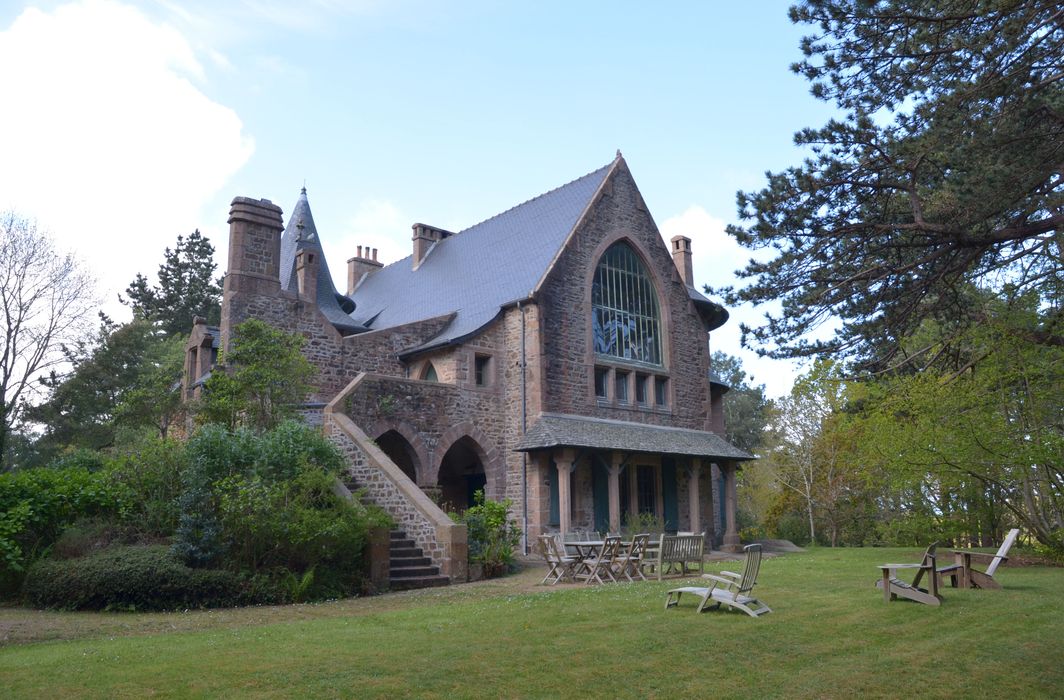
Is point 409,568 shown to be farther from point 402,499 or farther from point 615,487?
point 615,487

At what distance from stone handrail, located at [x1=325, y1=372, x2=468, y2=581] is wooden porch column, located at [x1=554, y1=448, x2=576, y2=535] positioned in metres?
5.30

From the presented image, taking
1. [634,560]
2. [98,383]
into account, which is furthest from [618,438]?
[98,383]

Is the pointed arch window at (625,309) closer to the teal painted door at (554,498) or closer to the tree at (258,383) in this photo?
the teal painted door at (554,498)

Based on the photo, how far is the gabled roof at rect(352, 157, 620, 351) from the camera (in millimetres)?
24234

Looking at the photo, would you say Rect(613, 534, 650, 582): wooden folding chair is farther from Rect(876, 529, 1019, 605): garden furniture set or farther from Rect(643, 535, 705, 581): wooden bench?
Rect(876, 529, 1019, 605): garden furniture set

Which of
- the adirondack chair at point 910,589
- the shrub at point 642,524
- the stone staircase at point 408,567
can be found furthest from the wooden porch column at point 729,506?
the adirondack chair at point 910,589

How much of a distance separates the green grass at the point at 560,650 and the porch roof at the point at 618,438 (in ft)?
31.9

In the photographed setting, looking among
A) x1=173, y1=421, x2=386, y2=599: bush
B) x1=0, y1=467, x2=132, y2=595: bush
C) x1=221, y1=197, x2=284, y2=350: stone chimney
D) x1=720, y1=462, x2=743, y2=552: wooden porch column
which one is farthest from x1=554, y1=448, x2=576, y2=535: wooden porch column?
x1=0, y1=467, x2=132, y2=595: bush

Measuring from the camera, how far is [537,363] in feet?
74.4

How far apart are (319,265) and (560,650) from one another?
23.6 metres

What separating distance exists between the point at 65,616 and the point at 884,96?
38.2 feet

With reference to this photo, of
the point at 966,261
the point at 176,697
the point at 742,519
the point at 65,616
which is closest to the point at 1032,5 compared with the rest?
the point at 966,261

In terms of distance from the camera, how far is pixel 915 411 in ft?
59.8

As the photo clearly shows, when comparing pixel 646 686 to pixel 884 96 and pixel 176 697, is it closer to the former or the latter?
pixel 176 697
